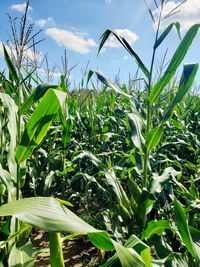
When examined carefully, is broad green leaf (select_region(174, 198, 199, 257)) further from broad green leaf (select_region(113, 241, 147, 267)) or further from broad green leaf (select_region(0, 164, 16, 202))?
broad green leaf (select_region(0, 164, 16, 202))

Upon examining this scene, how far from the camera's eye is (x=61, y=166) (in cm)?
281

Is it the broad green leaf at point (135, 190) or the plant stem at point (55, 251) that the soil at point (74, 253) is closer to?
the broad green leaf at point (135, 190)

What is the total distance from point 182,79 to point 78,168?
1675mm

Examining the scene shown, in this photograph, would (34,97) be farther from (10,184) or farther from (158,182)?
(158,182)

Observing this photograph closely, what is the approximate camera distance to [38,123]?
1.25m

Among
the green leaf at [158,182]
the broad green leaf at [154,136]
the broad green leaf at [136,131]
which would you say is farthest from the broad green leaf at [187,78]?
the green leaf at [158,182]

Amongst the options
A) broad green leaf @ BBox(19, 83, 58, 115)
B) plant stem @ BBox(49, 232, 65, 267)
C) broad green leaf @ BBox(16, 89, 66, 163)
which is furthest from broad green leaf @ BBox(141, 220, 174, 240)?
broad green leaf @ BBox(19, 83, 58, 115)

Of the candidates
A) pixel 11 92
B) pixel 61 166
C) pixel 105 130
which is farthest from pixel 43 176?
pixel 105 130

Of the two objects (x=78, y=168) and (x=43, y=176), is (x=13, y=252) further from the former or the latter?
(x=78, y=168)

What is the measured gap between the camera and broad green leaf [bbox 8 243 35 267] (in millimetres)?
1104

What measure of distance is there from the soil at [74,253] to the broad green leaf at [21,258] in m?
0.89

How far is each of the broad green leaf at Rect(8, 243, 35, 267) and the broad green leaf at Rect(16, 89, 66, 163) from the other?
346 millimetres

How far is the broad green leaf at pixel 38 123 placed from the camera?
1.20m

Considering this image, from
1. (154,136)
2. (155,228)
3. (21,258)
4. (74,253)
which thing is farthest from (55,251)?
(74,253)
